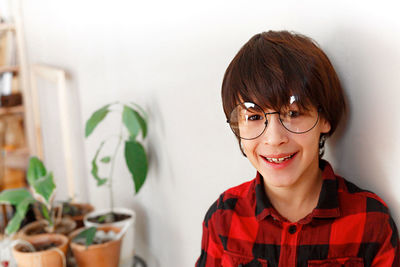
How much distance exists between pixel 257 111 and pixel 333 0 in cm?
25

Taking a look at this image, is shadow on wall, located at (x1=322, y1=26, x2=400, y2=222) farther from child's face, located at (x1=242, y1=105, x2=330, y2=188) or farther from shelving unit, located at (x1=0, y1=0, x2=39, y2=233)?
shelving unit, located at (x1=0, y1=0, x2=39, y2=233)

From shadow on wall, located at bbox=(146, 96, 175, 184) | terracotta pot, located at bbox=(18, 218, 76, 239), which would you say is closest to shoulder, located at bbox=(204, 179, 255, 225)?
shadow on wall, located at bbox=(146, 96, 175, 184)

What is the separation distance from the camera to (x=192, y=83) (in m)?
1.33

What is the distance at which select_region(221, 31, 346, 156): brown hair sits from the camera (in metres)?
0.82

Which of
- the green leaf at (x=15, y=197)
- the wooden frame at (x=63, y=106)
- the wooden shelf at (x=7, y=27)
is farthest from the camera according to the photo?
the wooden shelf at (x=7, y=27)

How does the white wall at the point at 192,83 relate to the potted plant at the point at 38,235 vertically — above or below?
above

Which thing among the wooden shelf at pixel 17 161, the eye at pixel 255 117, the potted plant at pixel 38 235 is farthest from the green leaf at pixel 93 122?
the wooden shelf at pixel 17 161

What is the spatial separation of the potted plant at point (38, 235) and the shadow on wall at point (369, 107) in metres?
1.06

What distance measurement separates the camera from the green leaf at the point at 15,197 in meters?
1.73

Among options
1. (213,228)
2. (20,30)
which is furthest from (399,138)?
(20,30)

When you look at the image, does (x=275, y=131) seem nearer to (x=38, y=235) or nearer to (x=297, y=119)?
(x=297, y=119)

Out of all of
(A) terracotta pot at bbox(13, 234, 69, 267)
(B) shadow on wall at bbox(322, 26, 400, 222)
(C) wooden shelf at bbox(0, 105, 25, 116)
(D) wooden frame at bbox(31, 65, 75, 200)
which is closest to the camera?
(B) shadow on wall at bbox(322, 26, 400, 222)

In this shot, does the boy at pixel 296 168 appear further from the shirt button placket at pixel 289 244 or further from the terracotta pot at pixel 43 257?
the terracotta pot at pixel 43 257

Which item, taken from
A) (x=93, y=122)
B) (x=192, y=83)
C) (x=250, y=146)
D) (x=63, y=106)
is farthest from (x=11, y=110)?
(x=250, y=146)
